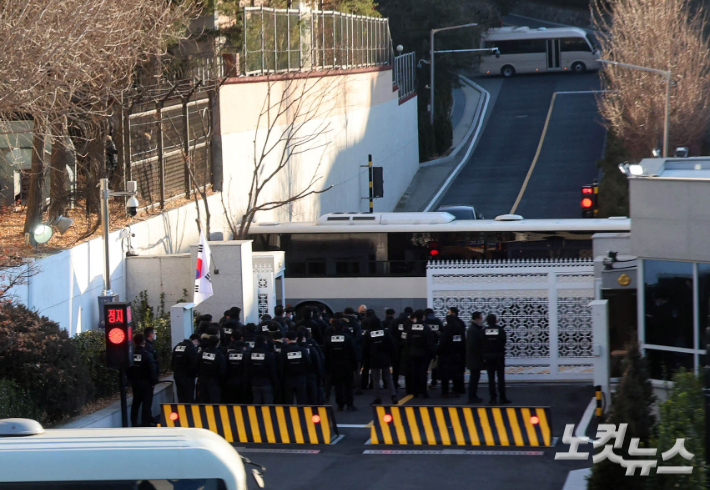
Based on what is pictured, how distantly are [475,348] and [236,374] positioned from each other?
13.5ft

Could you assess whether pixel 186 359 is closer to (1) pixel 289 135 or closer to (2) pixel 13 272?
(2) pixel 13 272

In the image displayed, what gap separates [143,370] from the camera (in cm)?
1488

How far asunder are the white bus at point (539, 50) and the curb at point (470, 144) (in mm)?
3149

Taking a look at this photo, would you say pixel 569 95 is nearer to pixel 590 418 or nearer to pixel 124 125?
pixel 124 125

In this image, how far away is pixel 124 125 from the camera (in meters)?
22.1

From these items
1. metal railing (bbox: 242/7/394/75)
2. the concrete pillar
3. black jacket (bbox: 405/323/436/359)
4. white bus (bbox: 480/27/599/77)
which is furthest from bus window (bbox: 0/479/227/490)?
white bus (bbox: 480/27/599/77)

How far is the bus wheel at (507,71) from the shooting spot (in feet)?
244

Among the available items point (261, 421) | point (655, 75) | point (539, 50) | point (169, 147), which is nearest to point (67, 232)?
point (169, 147)

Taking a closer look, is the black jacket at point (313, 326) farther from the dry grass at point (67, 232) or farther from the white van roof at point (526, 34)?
the white van roof at point (526, 34)

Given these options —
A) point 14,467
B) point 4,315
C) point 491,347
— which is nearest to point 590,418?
point 491,347

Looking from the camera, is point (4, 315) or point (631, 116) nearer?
point (4, 315)

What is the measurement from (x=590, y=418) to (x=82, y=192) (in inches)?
487

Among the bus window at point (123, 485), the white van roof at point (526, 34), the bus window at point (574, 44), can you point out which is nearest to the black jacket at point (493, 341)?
the bus window at point (123, 485)

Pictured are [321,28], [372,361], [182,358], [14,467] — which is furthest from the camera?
[321,28]
